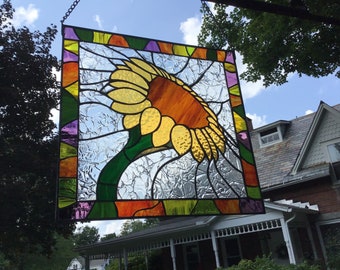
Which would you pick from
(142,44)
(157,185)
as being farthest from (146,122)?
(142,44)

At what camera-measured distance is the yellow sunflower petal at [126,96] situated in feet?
13.4

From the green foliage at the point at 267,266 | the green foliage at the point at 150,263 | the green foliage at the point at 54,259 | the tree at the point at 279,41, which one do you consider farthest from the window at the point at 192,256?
the green foliage at the point at 267,266

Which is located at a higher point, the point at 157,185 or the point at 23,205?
the point at 23,205

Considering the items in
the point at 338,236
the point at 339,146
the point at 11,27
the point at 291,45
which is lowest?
the point at 338,236

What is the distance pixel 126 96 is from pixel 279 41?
19.8ft

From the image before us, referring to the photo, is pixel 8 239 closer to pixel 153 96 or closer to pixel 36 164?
pixel 36 164

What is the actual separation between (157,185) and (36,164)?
10071mm

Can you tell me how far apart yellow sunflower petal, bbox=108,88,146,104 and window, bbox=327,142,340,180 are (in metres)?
11.1

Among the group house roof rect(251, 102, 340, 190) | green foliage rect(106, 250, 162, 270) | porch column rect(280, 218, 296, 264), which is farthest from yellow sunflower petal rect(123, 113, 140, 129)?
green foliage rect(106, 250, 162, 270)

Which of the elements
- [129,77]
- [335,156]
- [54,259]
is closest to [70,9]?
[129,77]

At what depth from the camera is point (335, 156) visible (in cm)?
1372

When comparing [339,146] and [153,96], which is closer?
[153,96]

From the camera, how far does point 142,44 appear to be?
463 centimetres

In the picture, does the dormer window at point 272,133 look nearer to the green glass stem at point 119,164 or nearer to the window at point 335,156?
the window at point 335,156
